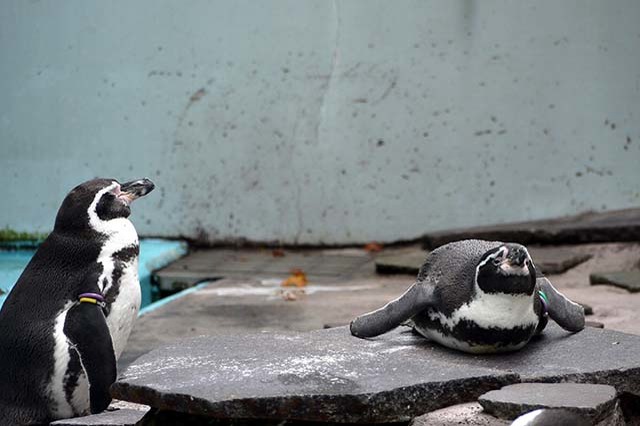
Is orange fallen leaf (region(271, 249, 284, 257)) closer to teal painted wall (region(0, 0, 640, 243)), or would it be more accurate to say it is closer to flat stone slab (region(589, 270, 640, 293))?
teal painted wall (region(0, 0, 640, 243))

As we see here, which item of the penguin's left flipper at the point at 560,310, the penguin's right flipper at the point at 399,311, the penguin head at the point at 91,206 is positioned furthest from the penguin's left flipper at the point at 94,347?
the penguin's left flipper at the point at 560,310

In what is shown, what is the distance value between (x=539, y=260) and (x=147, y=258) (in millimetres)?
2490

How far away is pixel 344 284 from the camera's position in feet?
21.9

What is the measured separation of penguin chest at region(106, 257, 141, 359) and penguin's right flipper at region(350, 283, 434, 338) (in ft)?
2.45

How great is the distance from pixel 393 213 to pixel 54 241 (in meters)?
4.58

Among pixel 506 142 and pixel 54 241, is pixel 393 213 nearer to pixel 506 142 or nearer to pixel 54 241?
pixel 506 142

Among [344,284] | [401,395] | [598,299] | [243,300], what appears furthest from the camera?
[344,284]

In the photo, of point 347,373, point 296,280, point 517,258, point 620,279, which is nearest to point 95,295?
point 347,373

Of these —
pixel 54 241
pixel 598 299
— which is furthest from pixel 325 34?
pixel 54 241

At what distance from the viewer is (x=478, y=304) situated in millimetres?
3492

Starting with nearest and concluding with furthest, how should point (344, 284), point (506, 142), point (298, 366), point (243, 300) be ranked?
point (298, 366) → point (243, 300) → point (344, 284) → point (506, 142)

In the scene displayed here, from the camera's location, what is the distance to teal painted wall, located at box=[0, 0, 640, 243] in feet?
25.3

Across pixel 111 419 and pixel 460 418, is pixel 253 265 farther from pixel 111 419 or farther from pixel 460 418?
pixel 460 418

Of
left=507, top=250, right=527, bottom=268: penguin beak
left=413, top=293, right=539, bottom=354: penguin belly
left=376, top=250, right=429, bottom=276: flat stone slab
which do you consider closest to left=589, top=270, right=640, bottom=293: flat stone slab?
left=376, top=250, right=429, bottom=276: flat stone slab
